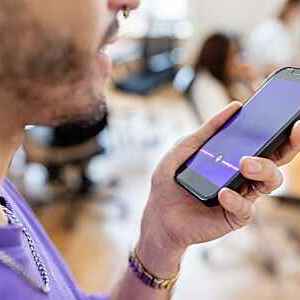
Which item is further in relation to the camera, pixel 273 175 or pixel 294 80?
pixel 294 80

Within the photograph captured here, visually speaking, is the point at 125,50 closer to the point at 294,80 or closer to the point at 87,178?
the point at 87,178

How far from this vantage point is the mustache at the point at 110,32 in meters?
0.65

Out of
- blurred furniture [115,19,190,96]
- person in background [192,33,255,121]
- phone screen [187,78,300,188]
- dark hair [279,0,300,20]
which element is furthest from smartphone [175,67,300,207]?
blurred furniture [115,19,190,96]

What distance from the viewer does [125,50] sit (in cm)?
505

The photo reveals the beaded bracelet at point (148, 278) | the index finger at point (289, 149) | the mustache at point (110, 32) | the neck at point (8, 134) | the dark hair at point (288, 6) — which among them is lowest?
the dark hair at point (288, 6)

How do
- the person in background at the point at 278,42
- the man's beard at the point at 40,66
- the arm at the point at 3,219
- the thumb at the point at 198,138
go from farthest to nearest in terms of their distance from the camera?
the person in background at the point at 278,42
the thumb at the point at 198,138
the arm at the point at 3,219
the man's beard at the point at 40,66

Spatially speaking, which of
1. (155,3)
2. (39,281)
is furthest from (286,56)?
(39,281)

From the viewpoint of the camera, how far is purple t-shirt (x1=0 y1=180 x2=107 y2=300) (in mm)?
598

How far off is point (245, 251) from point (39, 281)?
7.01 ft

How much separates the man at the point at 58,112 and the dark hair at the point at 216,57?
7.17 ft

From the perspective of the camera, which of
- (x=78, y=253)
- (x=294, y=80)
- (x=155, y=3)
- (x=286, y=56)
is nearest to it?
(x=294, y=80)

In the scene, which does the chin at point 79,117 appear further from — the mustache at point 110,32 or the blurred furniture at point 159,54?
the blurred furniture at point 159,54

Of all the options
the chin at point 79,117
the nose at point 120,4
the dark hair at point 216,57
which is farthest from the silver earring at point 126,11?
the dark hair at point 216,57

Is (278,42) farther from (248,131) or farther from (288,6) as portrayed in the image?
(248,131)
